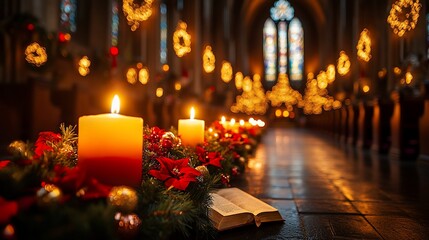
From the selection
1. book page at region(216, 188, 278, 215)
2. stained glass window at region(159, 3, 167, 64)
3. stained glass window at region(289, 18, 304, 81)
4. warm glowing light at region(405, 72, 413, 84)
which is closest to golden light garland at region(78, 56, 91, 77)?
stained glass window at region(159, 3, 167, 64)

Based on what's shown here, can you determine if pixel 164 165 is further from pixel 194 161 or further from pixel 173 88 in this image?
pixel 173 88

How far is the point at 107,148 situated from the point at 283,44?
34.8 metres

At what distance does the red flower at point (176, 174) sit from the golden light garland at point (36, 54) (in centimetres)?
659

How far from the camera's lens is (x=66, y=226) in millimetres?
681

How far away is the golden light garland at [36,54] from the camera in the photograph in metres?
6.92

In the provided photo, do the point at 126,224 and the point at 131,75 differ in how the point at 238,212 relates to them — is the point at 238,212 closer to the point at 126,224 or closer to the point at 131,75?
the point at 126,224

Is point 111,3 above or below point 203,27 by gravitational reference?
below

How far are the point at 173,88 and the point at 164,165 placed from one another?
1360 cm

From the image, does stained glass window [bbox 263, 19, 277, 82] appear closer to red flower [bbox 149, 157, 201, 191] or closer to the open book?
the open book

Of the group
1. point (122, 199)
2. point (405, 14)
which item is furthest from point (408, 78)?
point (122, 199)

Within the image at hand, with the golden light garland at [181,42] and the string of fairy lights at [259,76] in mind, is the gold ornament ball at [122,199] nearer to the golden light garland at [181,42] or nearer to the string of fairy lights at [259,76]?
the string of fairy lights at [259,76]

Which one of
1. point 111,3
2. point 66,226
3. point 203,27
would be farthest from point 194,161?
point 203,27

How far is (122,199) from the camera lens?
92cm

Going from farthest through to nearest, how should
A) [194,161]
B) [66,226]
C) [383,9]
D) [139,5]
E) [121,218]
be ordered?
[383,9] → [139,5] → [194,161] → [121,218] → [66,226]
